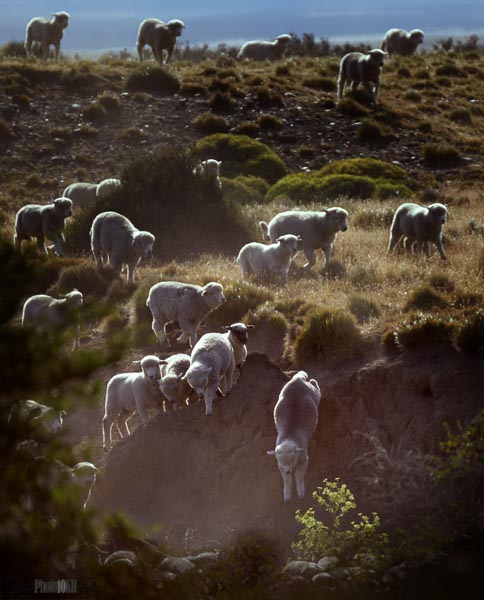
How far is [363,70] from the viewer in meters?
32.7

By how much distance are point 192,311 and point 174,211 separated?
745 centimetres

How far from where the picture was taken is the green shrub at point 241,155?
2722 centimetres

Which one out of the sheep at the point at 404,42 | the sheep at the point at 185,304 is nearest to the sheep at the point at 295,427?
the sheep at the point at 185,304

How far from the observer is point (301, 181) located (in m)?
24.5

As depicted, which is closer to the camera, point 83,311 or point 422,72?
point 83,311

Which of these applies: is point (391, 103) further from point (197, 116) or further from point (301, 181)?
point (301, 181)

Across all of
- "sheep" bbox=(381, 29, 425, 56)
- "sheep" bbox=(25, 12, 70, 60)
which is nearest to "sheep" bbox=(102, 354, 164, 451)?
"sheep" bbox=(25, 12, 70, 60)

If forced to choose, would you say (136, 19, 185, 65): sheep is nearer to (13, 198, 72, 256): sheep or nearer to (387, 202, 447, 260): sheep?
(13, 198, 72, 256): sheep

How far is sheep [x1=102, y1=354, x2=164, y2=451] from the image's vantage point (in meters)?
10.4

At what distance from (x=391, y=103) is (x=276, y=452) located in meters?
26.2

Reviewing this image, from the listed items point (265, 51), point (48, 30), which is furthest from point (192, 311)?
point (265, 51)

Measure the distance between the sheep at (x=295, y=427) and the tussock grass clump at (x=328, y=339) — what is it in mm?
1454

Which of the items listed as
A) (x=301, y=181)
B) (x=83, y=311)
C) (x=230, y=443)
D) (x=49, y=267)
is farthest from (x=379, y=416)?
(x=301, y=181)

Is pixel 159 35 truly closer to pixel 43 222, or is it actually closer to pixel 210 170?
pixel 210 170
